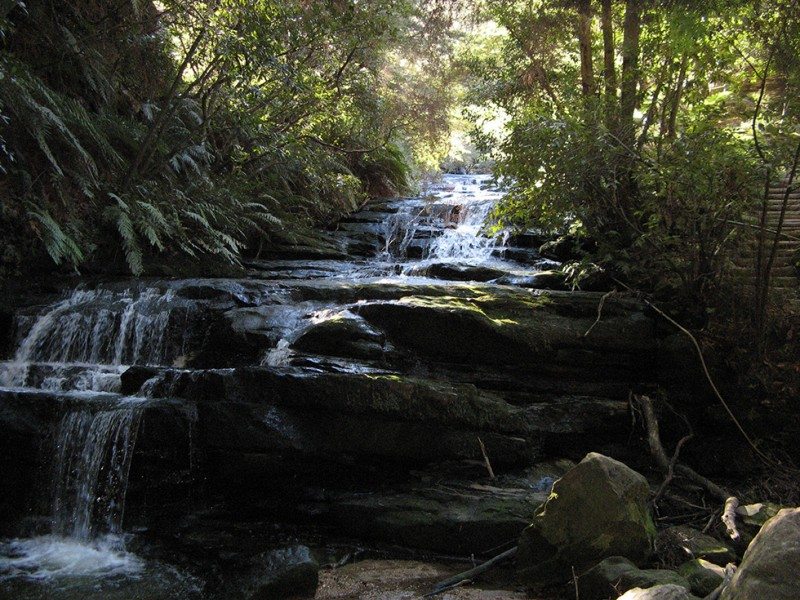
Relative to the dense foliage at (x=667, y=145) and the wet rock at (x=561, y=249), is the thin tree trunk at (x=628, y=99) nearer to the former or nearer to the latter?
the dense foliage at (x=667, y=145)

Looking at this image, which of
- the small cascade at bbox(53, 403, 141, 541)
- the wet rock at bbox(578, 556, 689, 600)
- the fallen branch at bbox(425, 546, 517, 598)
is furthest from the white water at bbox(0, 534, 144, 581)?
the wet rock at bbox(578, 556, 689, 600)

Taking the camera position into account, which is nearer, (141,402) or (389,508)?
(389,508)

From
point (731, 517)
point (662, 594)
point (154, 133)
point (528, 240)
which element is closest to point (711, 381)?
point (731, 517)

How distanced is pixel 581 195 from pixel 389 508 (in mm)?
4575

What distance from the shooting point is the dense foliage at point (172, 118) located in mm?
7309

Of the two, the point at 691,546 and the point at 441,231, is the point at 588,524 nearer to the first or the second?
the point at 691,546

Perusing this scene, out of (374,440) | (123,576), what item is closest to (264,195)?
(374,440)

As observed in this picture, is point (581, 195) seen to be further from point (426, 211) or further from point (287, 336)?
point (426, 211)

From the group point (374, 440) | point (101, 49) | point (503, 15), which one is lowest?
point (374, 440)

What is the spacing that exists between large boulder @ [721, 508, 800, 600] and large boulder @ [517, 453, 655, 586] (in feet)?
4.29

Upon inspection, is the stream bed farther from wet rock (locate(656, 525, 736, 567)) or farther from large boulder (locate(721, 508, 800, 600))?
large boulder (locate(721, 508, 800, 600))

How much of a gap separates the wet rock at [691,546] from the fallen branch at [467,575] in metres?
1.08

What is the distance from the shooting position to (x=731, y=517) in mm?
4457

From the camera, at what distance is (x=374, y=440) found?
505 cm
